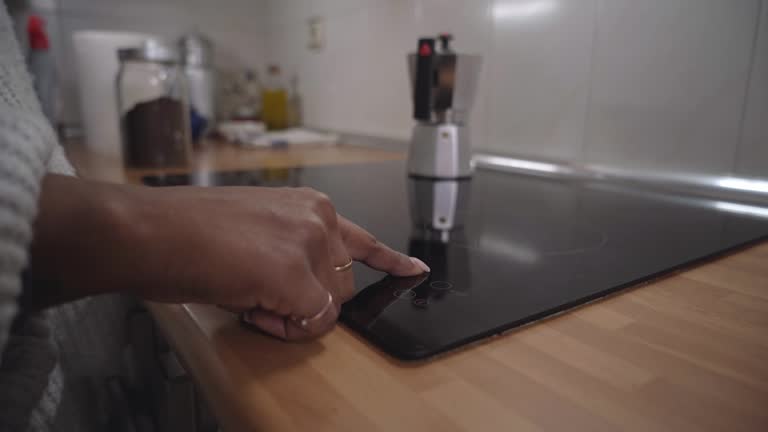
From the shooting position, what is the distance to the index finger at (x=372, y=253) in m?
Answer: 0.40

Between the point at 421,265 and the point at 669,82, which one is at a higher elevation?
the point at 669,82

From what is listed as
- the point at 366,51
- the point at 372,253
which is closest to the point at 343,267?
the point at 372,253

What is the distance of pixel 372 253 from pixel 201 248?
0.16m

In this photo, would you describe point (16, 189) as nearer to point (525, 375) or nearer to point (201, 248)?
point (201, 248)

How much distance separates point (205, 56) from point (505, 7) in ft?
3.59

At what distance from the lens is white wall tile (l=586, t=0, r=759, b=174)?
0.68m

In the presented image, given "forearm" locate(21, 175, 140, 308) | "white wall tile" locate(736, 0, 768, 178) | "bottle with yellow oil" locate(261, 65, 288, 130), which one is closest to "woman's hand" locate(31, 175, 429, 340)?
"forearm" locate(21, 175, 140, 308)

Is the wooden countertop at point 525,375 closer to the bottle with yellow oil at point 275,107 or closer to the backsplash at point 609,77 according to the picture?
the backsplash at point 609,77

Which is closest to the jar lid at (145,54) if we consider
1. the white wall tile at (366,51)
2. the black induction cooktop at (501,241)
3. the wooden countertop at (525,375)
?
the black induction cooktop at (501,241)

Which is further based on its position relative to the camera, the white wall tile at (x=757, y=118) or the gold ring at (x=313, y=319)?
the white wall tile at (x=757, y=118)

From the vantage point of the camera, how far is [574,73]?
2.87ft

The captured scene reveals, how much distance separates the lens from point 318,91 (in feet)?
5.44

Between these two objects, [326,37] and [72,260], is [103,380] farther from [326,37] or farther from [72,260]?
[326,37]

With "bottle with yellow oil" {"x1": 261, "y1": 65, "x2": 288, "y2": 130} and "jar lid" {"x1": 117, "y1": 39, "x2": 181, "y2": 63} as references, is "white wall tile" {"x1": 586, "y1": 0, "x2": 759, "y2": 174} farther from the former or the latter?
"bottle with yellow oil" {"x1": 261, "y1": 65, "x2": 288, "y2": 130}
